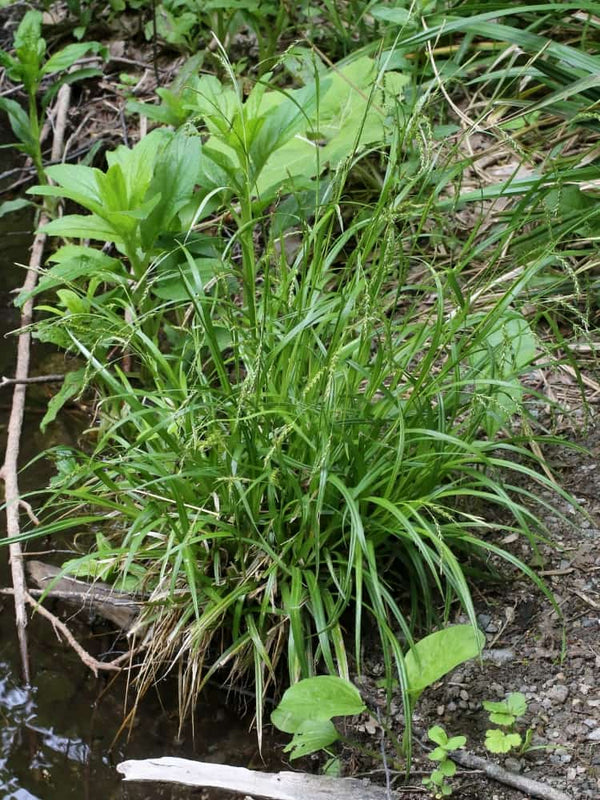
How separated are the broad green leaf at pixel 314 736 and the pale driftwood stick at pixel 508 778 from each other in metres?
0.21

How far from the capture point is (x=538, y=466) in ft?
6.69

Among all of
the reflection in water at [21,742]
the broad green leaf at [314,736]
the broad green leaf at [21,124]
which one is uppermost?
the broad green leaf at [21,124]

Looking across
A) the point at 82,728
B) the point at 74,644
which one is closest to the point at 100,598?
the point at 74,644

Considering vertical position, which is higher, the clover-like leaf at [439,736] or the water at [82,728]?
the clover-like leaf at [439,736]

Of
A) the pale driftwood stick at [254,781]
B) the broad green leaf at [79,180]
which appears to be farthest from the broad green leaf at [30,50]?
the pale driftwood stick at [254,781]

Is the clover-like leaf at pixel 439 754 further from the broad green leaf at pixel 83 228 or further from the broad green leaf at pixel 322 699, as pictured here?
the broad green leaf at pixel 83 228

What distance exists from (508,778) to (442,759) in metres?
0.12

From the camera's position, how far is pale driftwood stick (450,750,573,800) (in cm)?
146

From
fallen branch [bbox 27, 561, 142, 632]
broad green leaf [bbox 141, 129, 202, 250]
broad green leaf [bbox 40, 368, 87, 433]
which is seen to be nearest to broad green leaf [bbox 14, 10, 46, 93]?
broad green leaf [bbox 141, 129, 202, 250]

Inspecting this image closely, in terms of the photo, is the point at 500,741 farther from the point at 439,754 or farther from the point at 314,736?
the point at 314,736

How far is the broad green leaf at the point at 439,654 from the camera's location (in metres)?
1.48

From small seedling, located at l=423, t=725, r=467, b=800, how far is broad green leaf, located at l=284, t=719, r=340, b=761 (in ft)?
0.58

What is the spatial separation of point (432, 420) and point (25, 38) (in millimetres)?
2000

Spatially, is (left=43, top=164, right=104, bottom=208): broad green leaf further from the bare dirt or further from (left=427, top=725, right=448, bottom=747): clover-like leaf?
(left=427, top=725, right=448, bottom=747): clover-like leaf
